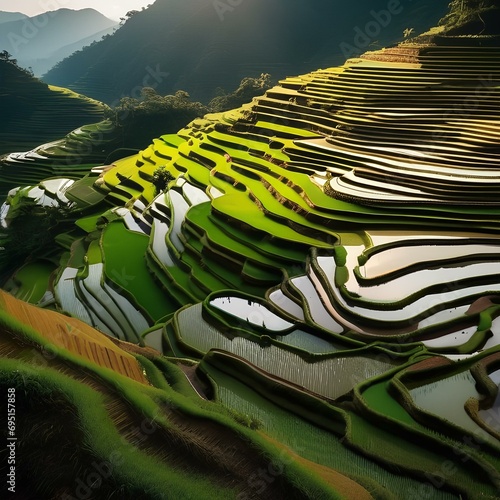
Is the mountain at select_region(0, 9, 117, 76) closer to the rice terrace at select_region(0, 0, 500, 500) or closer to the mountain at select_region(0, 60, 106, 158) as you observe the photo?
the mountain at select_region(0, 60, 106, 158)

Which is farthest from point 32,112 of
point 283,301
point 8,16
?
point 8,16

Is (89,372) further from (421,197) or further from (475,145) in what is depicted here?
(475,145)

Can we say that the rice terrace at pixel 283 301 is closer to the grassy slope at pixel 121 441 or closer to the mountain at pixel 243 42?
the grassy slope at pixel 121 441

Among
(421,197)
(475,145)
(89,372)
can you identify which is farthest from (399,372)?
(475,145)

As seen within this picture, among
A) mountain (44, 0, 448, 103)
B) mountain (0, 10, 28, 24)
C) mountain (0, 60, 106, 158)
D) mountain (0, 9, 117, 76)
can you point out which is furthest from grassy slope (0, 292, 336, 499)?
mountain (0, 10, 28, 24)

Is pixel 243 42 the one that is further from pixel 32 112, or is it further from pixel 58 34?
pixel 58 34

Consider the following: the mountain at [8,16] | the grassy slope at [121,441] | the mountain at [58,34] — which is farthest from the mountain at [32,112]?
the mountain at [8,16]
